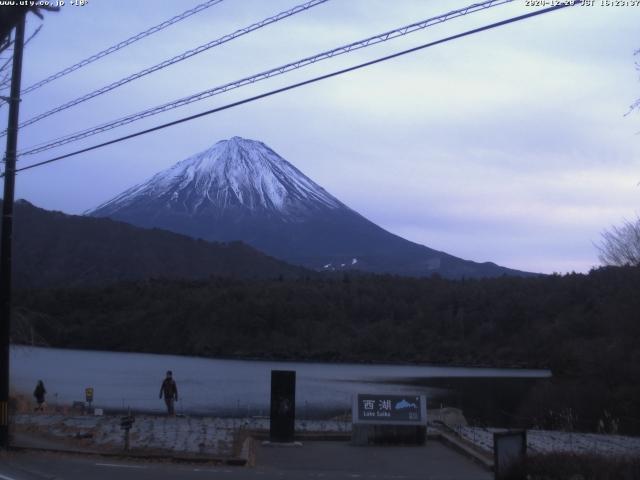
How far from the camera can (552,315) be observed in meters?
83.6

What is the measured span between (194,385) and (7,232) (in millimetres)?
34513

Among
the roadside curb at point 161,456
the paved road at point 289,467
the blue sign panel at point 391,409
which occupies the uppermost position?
the blue sign panel at point 391,409

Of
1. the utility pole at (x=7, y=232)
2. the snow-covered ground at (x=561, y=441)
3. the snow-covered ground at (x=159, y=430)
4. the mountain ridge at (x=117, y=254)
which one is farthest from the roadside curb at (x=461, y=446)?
the mountain ridge at (x=117, y=254)

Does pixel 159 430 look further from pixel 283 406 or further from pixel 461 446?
pixel 461 446

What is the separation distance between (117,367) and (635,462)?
63.1 meters

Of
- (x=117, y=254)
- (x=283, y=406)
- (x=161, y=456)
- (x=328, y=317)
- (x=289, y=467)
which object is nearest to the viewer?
(x=289, y=467)

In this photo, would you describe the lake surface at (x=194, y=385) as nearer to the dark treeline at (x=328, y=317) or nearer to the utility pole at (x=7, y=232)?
the dark treeline at (x=328, y=317)

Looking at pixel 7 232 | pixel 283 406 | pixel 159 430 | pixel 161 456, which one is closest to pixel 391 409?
pixel 283 406

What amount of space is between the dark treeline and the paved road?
5718 centimetres

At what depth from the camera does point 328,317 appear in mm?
110062

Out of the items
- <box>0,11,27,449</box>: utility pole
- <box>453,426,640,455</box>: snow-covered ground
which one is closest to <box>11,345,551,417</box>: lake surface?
<box>0,11,27,449</box>: utility pole

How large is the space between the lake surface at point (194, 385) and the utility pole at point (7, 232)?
13017 mm

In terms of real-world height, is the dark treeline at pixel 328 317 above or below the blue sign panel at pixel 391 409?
above

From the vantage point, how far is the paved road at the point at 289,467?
49.3ft
